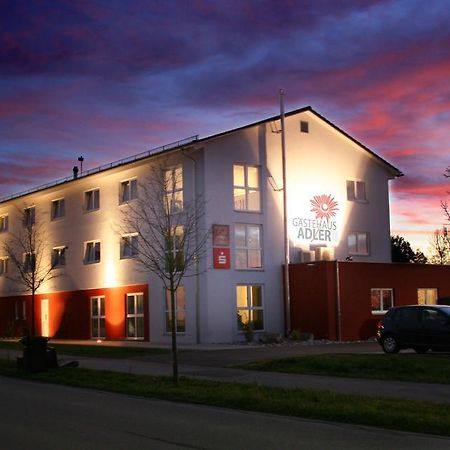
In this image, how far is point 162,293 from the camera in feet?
113

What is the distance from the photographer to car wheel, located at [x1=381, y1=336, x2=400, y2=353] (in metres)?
24.4

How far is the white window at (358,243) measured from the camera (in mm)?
38875

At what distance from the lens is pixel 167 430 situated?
35.3 ft

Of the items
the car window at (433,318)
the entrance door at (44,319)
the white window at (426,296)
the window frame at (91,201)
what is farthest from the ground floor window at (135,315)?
the car window at (433,318)

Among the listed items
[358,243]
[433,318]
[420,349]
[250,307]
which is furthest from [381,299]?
[433,318]

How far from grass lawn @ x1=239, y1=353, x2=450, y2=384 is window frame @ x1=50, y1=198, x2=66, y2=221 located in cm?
2373

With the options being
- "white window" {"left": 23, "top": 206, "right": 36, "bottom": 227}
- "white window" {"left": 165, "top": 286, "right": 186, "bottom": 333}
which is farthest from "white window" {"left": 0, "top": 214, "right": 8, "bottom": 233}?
"white window" {"left": 165, "top": 286, "right": 186, "bottom": 333}

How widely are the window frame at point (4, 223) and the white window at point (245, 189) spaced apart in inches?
795

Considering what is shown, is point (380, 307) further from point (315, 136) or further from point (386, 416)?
point (386, 416)

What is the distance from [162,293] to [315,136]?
35.5 feet

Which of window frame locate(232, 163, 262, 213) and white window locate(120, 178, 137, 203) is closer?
window frame locate(232, 163, 262, 213)

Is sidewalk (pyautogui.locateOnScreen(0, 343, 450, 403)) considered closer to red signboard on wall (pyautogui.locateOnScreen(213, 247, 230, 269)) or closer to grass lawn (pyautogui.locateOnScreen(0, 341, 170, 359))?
grass lawn (pyautogui.locateOnScreen(0, 341, 170, 359))

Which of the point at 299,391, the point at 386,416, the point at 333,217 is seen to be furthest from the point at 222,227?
the point at 386,416

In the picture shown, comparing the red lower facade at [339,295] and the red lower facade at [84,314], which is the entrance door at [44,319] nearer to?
the red lower facade at [84,314]
